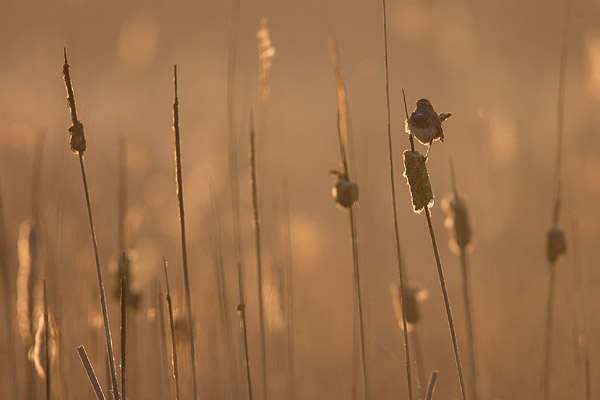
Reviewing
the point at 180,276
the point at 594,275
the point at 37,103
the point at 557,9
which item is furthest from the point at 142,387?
the point at 557,9

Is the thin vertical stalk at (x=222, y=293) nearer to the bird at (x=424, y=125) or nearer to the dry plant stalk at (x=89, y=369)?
the dry plant stalk at (x=89, y=369)

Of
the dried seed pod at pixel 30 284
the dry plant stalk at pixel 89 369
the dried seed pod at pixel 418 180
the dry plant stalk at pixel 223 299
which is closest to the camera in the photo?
the dried seed pod at pixel 418 180

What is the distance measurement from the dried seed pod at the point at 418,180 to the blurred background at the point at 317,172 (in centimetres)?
134

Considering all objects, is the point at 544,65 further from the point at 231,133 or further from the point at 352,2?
the point at 231,133

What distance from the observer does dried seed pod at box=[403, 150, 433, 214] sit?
1144 millimetres

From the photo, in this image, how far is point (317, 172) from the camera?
4.77 m

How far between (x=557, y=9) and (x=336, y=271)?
7.88 feet

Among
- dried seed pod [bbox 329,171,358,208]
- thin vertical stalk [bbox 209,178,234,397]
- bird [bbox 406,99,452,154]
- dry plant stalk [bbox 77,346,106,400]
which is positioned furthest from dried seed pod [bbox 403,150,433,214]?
thin vertical stalk [bbox 209,178,234,397]

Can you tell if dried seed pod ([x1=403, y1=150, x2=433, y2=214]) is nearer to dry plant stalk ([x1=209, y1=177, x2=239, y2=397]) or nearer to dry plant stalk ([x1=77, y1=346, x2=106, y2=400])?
dry plant stalk ([x1=77, y1=346, x2=106, y2=400])

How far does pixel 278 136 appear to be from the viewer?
13.3ft

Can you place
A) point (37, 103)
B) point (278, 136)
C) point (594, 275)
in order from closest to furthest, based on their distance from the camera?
point (37, 103), point (594, 275), point (278, 136)

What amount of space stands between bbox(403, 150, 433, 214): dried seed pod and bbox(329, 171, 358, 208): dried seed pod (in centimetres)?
38

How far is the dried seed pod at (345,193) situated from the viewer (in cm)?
154

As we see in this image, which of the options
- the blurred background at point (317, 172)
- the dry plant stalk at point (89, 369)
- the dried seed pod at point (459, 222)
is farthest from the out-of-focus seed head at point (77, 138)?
the blurred background at point (317, 172)
